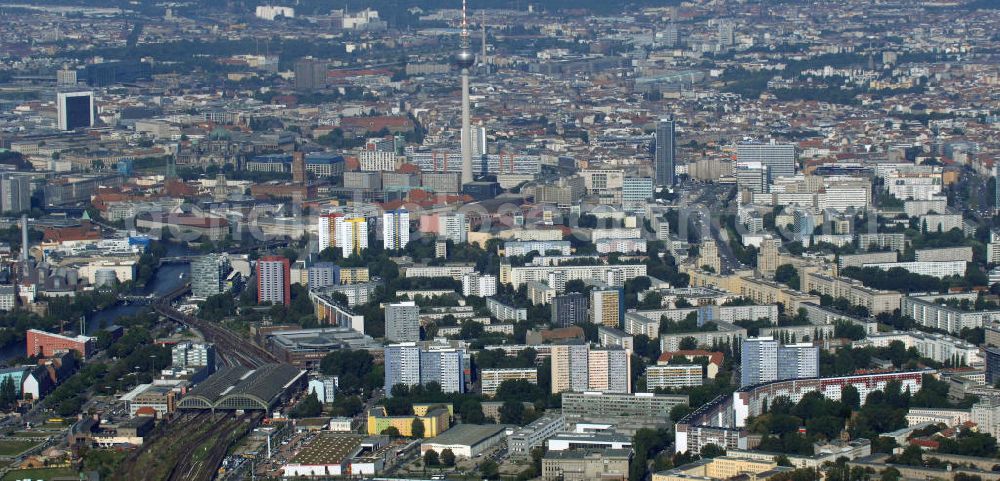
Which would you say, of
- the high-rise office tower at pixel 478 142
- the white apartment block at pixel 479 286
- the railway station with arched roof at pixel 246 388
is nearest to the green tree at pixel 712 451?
the railway station with arched roof at pixel 246 388

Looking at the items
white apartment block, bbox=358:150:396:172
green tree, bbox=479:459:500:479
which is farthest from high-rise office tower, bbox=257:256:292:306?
white apartment block, bbox=358:150:396:172

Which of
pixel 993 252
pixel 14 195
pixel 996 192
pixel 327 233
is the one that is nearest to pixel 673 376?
pixel 993 252

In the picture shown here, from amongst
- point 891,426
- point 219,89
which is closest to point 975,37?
point 219,89

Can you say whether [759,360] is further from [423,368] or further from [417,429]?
[417,429]

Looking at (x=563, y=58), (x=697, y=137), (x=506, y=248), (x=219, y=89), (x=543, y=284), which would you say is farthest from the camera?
(x=563, y=58)

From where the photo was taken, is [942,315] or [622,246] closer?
[942,315]

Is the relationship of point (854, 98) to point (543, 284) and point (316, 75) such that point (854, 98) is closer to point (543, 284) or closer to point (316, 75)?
point (316, 75)

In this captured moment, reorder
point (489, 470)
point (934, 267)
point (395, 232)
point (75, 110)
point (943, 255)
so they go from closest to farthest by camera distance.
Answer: point (489, 470)
point (934, 267)
point (943, 255)
point (395, 232)
point (75, 110)
